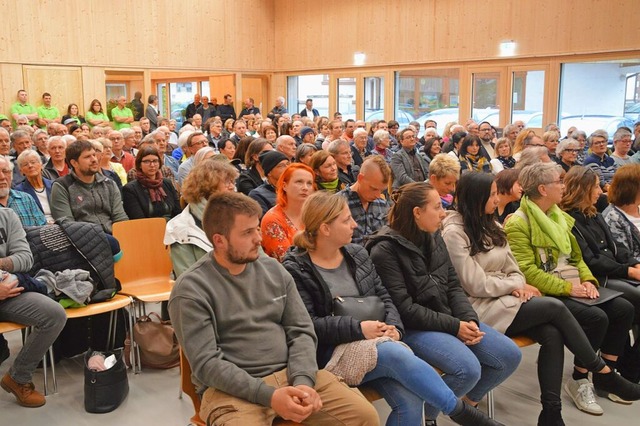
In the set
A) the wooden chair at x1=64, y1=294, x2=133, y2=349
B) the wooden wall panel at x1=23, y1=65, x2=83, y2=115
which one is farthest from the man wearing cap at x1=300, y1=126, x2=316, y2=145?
the wooden wall panel at x1=23, y1=65, x2=83, y2=115

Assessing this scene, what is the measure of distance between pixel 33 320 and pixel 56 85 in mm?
11194

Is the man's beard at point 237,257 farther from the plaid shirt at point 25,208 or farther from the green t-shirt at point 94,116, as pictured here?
the green t-shirt at point 94,116

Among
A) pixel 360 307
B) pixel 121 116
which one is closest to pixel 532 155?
pixel 360 307

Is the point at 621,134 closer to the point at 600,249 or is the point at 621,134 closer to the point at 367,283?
the point at 600,249

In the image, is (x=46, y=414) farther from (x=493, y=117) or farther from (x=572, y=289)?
(x=493, y=117)

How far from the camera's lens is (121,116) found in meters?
13.4

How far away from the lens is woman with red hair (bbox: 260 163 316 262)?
3660 mm

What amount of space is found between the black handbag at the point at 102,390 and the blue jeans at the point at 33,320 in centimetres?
28

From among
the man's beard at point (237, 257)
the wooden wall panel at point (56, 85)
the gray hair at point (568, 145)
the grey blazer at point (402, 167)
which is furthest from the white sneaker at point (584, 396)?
the wooden wall panel at point (56, 85)

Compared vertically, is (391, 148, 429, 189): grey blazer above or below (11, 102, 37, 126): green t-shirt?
below

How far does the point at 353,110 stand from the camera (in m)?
15.8

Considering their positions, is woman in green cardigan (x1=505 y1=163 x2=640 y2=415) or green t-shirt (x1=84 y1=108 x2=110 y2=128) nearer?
woman in green cardigan (x1=505 y1=163 x2=640 y2=415)

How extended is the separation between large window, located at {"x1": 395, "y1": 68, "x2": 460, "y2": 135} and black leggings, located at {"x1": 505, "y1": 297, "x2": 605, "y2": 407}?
35.0 feet

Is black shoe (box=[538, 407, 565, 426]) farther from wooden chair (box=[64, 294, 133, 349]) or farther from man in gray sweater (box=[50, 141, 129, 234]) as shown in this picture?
man in gray sweater (box=[50, 141, 129, 234])
